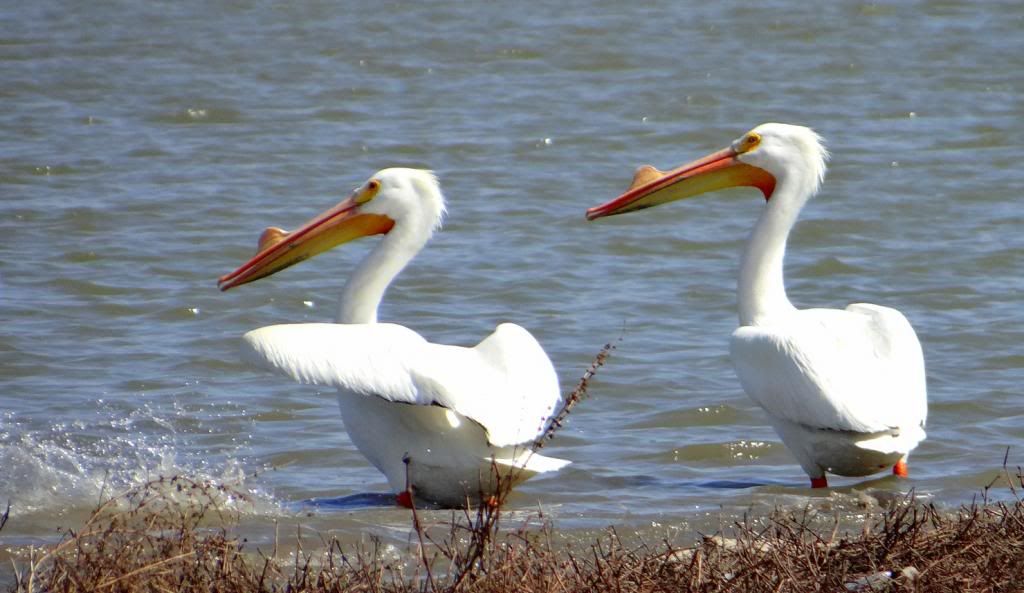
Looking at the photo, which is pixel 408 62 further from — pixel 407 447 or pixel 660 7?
pixel 407 447

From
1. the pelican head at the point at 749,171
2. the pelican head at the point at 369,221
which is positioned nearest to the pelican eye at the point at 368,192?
the pelican head at the point at 369,221

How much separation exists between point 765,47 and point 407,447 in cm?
1030

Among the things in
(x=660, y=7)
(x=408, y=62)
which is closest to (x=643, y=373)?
Answer: (x=408, y=62)

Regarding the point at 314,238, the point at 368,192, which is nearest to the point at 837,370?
the point at 368,192

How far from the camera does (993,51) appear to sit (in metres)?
14.1

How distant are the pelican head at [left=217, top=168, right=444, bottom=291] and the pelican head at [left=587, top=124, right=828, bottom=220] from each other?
634 millimetres

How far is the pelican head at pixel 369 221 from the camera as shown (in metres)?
5.70

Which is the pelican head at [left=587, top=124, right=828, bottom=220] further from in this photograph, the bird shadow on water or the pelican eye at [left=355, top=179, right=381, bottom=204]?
the bird shadow on water

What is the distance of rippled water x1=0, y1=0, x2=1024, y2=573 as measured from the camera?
6.00m

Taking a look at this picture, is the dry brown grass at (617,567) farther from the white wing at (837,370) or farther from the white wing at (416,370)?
the white wing at (837,370)

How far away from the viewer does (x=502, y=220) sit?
1006 cm

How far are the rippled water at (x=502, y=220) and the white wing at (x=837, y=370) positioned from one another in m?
0.27

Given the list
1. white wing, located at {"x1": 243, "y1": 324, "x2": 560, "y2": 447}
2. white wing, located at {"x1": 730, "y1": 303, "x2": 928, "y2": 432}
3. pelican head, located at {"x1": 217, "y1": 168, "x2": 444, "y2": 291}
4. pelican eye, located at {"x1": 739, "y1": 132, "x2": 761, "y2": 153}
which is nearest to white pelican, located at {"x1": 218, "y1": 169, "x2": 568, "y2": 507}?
white wing, located at {"x1": 243, "y1": 324, "x2": 560, "y2": 447}

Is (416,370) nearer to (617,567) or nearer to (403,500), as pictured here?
(403,500)
